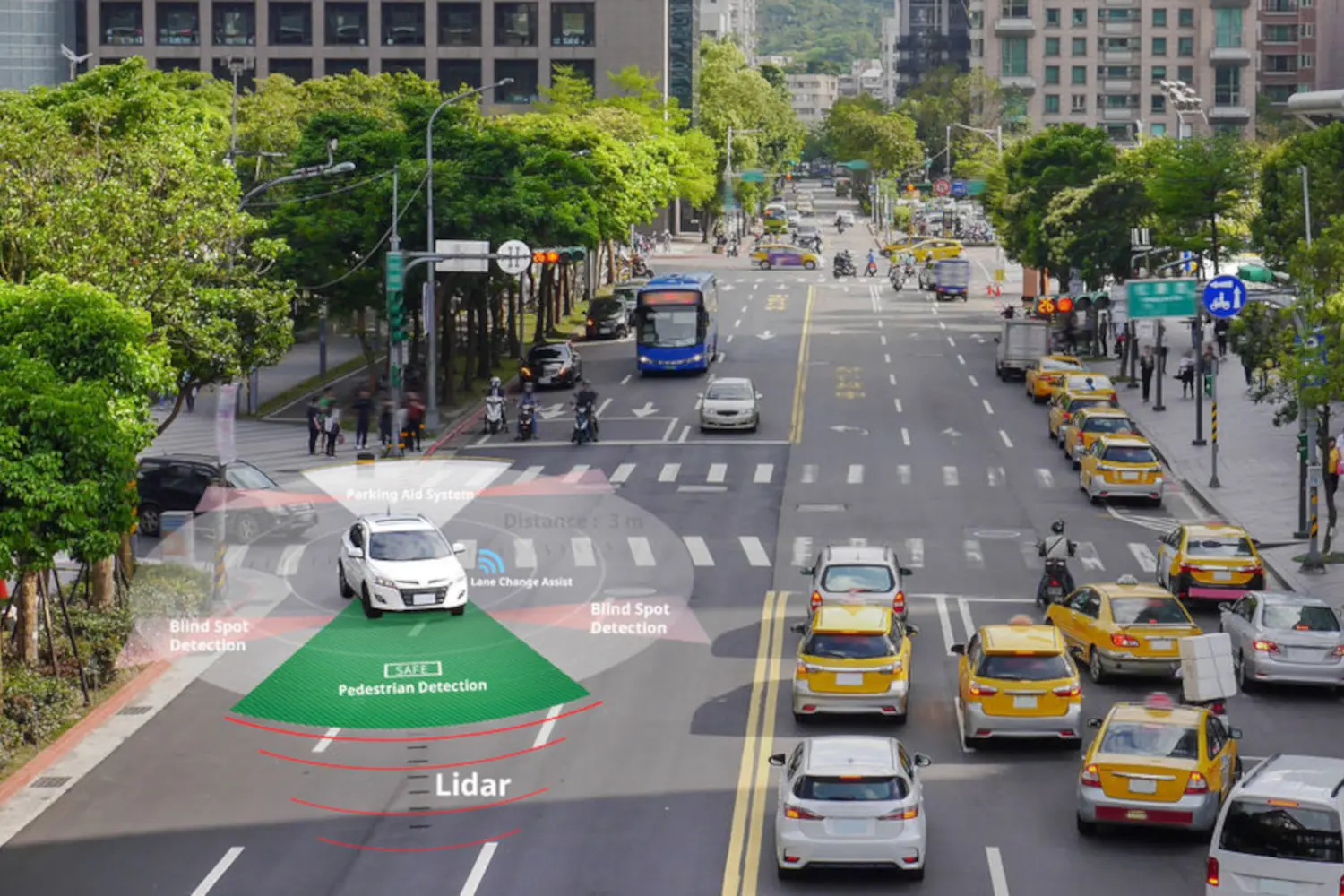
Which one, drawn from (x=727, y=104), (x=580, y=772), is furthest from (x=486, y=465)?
(x=727, y=104)

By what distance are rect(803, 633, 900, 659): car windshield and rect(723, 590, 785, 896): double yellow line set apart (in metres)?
1.32

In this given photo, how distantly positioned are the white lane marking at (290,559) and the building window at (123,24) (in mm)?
101049

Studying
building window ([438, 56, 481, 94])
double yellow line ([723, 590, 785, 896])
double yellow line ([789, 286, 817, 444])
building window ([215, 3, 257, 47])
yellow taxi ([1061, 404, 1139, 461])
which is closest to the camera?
double yellow line ([723, 590, 785, 896])

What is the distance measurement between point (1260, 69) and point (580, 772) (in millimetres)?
150347

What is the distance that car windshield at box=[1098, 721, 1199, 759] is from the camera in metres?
23.2

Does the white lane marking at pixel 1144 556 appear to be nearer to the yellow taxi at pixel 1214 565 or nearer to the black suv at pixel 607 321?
the yellow taxi at pixel 1214 565

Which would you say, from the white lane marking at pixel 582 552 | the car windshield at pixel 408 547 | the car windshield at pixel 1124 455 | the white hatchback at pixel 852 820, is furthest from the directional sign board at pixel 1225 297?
the white hatchback at pixel 852 820

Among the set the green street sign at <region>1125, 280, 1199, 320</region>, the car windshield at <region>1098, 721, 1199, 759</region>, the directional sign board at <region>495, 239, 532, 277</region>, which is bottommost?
the car windshield at <region>1098, 721, 1199, 759</region>

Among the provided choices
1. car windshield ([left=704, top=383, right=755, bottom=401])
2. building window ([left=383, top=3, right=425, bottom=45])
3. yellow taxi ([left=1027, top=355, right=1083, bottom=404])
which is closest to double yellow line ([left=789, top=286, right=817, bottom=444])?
car windshield ([left=704, top=383, right=755, bottom=401])

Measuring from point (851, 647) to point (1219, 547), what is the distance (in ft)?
37.8

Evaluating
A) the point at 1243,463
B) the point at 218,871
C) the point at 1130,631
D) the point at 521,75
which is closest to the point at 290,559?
the point at 1130,631

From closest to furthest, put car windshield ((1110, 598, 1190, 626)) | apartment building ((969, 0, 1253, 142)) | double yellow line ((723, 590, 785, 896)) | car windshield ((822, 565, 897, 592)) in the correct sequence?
1. double yellow line ((723, 590, 785, 896))
2. car windshield ((1110, 598, 1190, 626))
3. car windshield ((822, 565, 897, 592))
4. apartment building ((969, 0, 1253, 142))

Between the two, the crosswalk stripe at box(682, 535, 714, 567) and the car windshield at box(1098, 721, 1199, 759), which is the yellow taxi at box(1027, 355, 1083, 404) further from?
the car windshield at box(1098, 721, 1199, 759)

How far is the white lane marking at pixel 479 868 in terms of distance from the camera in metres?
21.9
